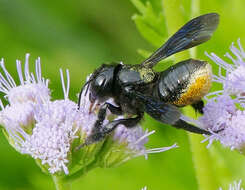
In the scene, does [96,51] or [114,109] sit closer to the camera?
[114,109]

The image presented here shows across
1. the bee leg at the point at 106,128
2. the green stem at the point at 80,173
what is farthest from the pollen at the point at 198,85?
the green stem at the point at 80,173

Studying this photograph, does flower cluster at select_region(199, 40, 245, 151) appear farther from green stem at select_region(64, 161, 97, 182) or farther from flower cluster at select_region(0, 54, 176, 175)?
green stem at select_region(64, 161, 97, 182)

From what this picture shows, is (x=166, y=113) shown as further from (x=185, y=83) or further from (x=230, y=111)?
(x=230, y=111)

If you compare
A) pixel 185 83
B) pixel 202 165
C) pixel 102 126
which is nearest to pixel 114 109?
pixel 102 126

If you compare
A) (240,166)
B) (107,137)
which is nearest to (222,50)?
(240,166)

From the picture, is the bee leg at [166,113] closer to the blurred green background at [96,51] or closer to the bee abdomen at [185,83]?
the bee abdomen at [185,83]

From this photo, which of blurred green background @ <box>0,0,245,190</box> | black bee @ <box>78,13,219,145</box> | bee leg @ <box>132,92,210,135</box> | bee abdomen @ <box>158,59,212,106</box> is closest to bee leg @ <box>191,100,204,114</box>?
black bee @ <box>78,13,219,145</box>
